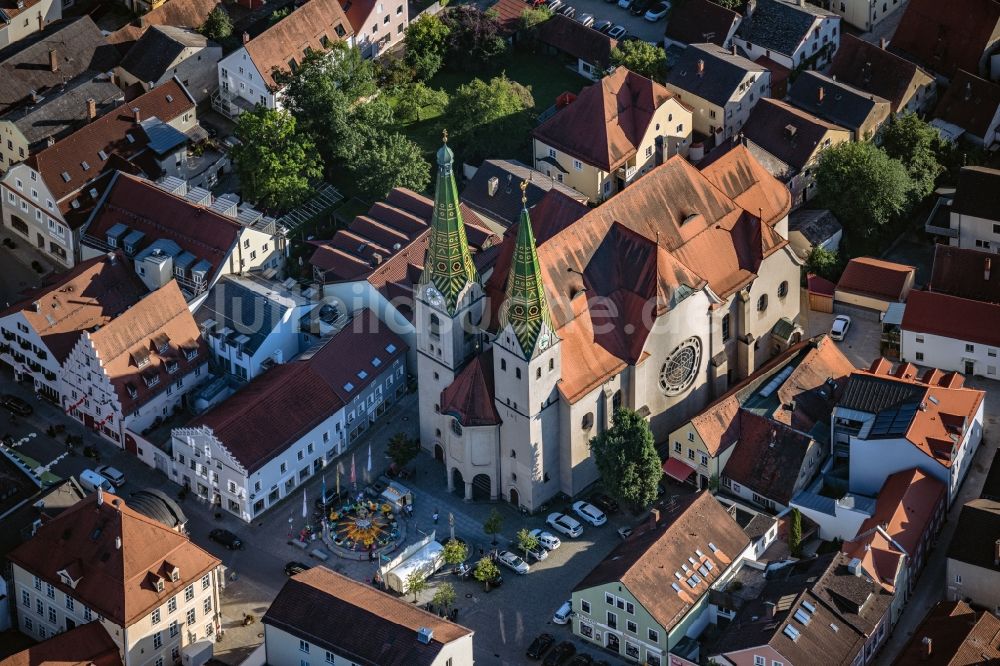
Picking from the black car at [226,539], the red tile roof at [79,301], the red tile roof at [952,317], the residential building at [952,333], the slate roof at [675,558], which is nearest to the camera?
the slate roof at [675,558]

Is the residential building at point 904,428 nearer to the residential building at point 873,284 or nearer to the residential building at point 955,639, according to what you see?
the residential building at point 873,284

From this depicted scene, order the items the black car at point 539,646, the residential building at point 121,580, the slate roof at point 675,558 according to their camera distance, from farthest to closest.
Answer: the black car at point 539,646
the slate roof at point 675,558
the residential building at point 121,580

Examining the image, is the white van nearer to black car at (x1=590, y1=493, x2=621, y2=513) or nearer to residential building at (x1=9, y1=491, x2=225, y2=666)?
residential building at (x1=9, y1=491, x2=225, y2=666)

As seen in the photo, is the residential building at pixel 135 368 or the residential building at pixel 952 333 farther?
the residential building at pixel 952 333

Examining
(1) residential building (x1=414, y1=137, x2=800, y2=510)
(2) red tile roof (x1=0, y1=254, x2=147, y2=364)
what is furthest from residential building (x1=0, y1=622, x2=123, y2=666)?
(2) red tile roof (x1=0, y1=254, x2=147, y2=364)

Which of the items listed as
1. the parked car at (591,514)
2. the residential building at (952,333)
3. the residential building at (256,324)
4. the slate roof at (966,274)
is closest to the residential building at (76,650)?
the residential building at (256,324)

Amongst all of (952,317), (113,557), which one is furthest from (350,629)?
(952,317)
